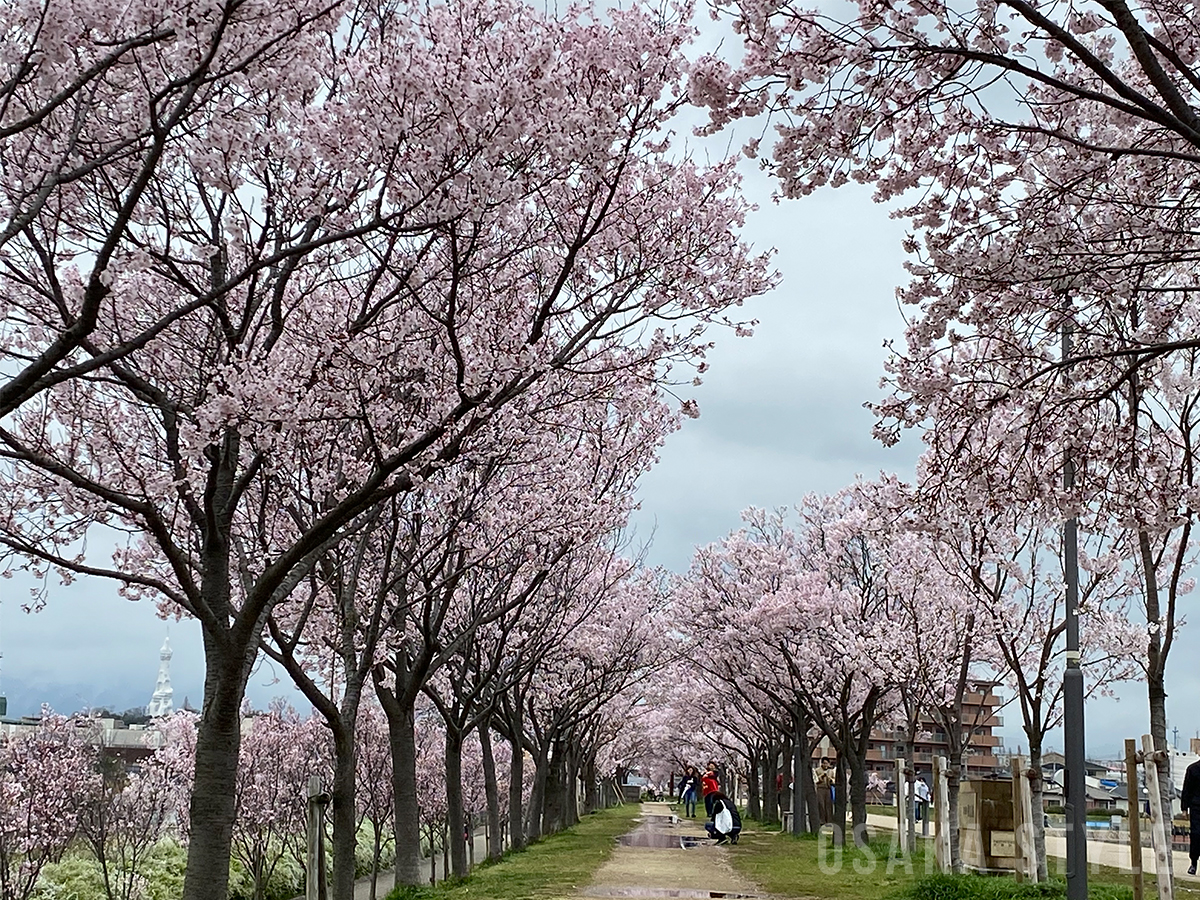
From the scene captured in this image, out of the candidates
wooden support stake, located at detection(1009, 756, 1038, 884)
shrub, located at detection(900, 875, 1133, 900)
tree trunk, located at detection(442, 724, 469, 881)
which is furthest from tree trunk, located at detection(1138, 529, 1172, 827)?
tree trunk, located at detection(442, 724, 469, 881)

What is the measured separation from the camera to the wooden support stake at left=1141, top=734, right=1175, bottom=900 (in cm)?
1023

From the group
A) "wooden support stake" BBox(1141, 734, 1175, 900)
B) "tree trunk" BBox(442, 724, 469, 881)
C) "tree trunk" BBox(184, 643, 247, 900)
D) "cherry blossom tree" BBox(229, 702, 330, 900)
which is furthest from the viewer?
"cherry blossom tree" BBox(229, 702, 330, 900)

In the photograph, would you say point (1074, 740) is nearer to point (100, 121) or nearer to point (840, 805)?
point (100, 121)

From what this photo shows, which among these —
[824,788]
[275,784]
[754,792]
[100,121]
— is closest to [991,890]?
[100,121]

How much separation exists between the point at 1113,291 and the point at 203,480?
262 inches

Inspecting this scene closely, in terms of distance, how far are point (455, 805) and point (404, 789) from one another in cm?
341

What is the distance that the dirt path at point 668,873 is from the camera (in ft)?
53.7

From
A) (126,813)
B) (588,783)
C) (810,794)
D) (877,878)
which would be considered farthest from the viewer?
(588,783)

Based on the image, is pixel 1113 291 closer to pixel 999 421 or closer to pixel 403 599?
pixel 999 421

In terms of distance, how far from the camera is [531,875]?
18609 millimetres

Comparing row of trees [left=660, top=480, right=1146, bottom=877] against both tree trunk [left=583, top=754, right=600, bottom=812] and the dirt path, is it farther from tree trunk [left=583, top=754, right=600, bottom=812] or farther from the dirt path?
tree trunk [left=583, top=754, right=600, bottom=812]

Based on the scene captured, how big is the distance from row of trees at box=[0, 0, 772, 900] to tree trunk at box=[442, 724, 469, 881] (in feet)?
19.7

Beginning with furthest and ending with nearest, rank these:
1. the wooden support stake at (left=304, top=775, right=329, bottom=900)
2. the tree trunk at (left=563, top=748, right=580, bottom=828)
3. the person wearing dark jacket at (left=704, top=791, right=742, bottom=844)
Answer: the tree trunk at (left=563, top=748, right=580, bottom=828) < the person wearing dark jacket at (left=704, top=791, right=742, bottom=844) < the wooden support stake at (left=304, top=775, right=329, bottom=900)

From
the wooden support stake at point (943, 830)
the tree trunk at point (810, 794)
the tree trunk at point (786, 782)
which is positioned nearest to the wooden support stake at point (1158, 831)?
the wooden support stake at point (943, 830)
